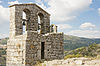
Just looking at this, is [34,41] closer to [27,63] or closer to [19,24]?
[27,63]

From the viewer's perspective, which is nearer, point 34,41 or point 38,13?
point 34,41

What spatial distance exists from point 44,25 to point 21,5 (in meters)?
2.53

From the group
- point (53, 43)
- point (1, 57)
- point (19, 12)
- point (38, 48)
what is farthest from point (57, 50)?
point (1, 57)

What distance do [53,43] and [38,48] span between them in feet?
4.01

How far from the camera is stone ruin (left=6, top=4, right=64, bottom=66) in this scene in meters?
8.86

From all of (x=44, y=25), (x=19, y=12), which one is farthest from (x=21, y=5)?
(x=44, y=25)

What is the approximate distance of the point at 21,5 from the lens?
410 inches

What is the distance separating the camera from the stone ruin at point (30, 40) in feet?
29.1

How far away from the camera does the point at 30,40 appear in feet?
29.1

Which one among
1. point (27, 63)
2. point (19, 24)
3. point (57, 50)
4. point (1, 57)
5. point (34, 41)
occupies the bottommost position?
point (1, 57)

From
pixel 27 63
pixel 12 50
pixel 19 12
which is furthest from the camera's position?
pixel 19 12

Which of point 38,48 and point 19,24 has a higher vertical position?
point 19,24

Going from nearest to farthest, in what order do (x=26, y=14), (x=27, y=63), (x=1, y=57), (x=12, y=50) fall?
(x=27, y=63), (x=12, y=50), (x=26, y=14), (x=1, y=57)

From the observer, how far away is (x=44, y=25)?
1186 cm
